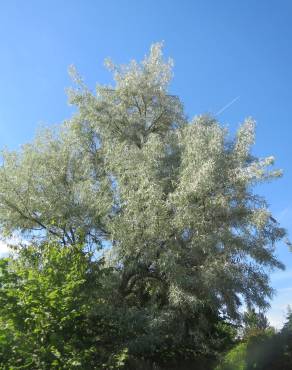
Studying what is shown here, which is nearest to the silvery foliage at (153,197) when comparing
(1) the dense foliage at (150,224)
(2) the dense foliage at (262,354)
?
(1) the dense foliage at (150,224)

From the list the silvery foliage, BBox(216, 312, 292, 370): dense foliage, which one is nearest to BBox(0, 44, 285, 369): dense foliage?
the silvery foliage

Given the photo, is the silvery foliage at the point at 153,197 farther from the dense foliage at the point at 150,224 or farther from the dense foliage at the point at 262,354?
the dense foliage at the point at 262,354

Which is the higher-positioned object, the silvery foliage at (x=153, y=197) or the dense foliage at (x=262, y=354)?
the silvery foliage at (x=153, y=197)

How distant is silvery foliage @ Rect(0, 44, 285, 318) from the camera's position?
15516 millimetres

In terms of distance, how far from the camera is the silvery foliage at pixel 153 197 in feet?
50.9

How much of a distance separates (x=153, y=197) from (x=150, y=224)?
0.94m

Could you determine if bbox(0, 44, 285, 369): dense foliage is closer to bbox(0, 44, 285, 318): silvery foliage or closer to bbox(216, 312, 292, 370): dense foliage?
bbox(0, 44, 285, 318): silvery foliage

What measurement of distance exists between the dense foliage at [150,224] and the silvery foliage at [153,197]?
5 cm

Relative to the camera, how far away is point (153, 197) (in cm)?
1574

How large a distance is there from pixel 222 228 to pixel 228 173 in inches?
83.5

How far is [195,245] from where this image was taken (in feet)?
50.9

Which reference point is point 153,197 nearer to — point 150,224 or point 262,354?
point 150,224

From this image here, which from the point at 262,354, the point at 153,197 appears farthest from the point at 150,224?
the point at 262,354

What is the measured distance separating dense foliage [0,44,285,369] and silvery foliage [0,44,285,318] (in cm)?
5
